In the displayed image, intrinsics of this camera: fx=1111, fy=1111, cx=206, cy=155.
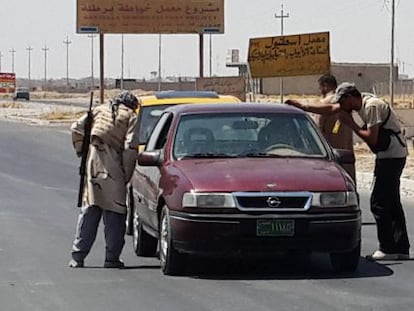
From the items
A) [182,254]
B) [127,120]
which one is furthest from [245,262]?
[127,120]

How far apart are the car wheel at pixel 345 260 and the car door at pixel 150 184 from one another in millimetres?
1712

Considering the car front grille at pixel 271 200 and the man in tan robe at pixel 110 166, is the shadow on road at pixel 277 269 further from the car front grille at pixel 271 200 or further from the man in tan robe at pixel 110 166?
the man in tan robe at pixel 110 166

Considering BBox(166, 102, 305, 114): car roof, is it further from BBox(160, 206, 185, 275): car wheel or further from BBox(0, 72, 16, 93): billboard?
BBox(0, 72, 16, 93): billboard

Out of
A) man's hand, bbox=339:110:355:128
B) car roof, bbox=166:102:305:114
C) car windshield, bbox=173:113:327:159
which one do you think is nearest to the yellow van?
car roof, bbox=166:102:305:114

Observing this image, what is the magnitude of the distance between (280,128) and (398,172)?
1343mm

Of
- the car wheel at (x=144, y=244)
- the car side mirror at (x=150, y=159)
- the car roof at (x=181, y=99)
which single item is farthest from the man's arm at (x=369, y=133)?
the car roof at (x=181, y=99)

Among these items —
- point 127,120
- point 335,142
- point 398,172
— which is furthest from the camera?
point 335,142

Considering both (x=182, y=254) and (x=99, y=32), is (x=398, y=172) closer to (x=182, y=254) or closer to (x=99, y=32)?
(x=182, y=254)

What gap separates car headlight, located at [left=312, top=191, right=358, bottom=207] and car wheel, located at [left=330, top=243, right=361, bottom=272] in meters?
0.49

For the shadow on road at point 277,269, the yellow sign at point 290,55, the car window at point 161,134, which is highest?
the yellow sign at point 290,55

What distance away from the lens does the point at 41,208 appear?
16.6m

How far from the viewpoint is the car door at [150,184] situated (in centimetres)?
1058

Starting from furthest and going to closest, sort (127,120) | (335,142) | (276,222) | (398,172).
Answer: (335,142) < (398,172) < (127,120) < (276,222)

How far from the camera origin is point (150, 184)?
35.6 ft
